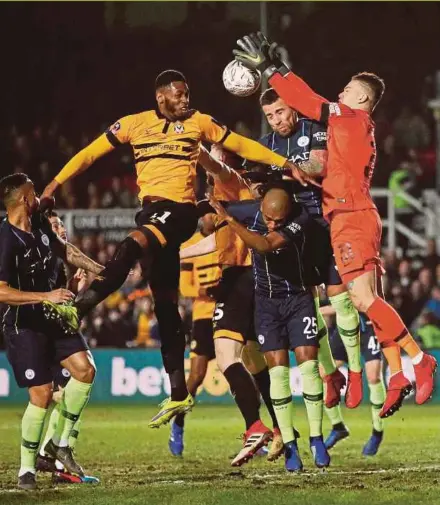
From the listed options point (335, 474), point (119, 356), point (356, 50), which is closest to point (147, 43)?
point (356, 50)

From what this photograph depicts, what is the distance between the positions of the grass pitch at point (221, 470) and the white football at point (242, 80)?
3224 millimetres

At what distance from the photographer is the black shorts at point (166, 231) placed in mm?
9594

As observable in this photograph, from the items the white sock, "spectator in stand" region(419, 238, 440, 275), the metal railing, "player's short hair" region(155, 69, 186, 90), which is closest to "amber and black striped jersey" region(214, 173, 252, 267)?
"player's short hair" region(155, 69, 186, 90)

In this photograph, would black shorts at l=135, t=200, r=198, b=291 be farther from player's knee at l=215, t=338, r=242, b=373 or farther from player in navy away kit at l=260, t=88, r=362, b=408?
player in navy away kit at l=260, t=88, r=362, b=408

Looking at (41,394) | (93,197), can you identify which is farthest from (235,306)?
(93,197)

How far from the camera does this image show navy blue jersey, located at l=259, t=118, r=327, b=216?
10.3 m

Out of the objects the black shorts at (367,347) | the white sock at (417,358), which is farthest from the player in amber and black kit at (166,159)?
the black shorts at (367,347)

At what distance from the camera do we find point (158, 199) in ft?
32.0

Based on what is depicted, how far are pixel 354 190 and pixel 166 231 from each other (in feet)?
4.98

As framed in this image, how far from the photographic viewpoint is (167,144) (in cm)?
970

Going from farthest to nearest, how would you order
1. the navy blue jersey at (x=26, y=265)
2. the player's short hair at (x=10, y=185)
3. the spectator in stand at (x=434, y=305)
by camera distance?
the spectator in stand at (x=434, y=305) → the player's short hair at (x=10, y=185) → the navy blue jersey at (x=26, y=265)

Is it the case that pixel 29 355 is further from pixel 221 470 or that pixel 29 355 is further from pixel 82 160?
pixel 221 470

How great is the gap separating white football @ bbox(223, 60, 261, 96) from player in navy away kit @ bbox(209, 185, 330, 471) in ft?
3.52

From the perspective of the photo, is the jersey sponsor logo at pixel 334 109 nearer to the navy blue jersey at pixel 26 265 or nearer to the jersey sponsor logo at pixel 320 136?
the jersey sponsor logo at pixel 320 136
